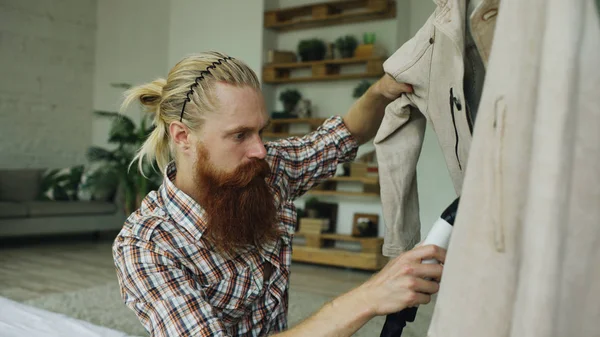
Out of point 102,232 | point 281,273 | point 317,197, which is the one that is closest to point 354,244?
point 317,197

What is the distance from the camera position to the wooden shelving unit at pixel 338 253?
5.15 meters

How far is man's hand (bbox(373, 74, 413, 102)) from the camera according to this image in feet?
4.31

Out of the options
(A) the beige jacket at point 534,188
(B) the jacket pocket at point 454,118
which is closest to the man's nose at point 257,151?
(B) the jacket pocket at point 454,118

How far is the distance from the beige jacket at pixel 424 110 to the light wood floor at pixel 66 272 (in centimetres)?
300

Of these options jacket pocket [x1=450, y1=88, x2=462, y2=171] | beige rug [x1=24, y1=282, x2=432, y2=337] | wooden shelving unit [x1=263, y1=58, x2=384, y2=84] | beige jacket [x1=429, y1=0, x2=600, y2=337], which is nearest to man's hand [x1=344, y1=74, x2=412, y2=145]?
jacket pocket [x1=450, y1=88, x2=462, y2=171]

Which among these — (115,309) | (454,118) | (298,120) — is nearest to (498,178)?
(454,118)

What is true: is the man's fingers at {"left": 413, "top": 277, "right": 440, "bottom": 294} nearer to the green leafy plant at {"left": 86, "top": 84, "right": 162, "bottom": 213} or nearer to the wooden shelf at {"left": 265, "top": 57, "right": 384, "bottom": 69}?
the wooden shelf at {"left": 265, "top": 57, "right": 384, "bottom": 69}

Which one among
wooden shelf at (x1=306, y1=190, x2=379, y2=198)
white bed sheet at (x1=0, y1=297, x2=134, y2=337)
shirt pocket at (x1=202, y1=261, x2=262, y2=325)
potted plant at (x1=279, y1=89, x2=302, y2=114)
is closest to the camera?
shirt pocket at (x1=202, y1=261, x2=262, y2=325)

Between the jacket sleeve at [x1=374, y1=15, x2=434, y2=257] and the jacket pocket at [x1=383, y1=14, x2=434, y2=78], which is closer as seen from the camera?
the jacket pocket at [x1=383, y1=14, x2=434, y2=78]

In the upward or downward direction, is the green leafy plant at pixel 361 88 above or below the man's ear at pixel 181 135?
above

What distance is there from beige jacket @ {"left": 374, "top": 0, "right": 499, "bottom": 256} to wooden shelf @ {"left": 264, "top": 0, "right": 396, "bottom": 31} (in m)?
4.09

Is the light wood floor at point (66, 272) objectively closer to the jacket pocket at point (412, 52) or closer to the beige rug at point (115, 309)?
the beige rug at point (115, 309)

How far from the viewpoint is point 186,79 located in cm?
158

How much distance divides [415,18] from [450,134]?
4.40 meters
